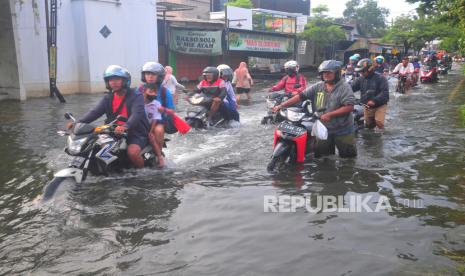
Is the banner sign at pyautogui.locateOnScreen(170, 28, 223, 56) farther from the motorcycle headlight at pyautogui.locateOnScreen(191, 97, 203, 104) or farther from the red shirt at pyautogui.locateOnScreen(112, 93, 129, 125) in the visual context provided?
the red shirt at pyautogui.locateOnScreen(112, 93, 129, 125)

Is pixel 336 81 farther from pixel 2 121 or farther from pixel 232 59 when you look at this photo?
pixel 232 59

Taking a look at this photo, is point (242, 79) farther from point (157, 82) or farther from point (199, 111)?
point (157, 82)

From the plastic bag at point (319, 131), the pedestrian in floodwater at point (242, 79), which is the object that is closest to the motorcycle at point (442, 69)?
the pedestrian in floodwater at point (242, 79)

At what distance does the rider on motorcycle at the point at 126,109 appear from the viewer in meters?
5.86

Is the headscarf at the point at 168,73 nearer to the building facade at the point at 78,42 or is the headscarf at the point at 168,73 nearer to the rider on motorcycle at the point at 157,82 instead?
the rider on motorcycle at the point at 157,82

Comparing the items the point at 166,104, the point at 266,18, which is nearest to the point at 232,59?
the point at 266,18

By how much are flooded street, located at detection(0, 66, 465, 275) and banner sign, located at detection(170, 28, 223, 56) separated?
18.5 metres

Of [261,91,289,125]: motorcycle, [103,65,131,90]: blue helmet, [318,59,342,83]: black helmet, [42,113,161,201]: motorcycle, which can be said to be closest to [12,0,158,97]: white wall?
[261,91,289,125]: motorcycle

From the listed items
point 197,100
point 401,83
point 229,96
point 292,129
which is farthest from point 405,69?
point 292,129

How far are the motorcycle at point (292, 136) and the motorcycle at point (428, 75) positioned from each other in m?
22.1

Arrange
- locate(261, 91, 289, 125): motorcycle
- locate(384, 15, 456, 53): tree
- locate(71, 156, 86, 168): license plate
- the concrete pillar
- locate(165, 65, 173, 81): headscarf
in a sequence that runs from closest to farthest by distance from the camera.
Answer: locate(71, 156, 86, 168): license plate
locate(261, 91, 289, 125): motorcycle
locate(165, 65, 173, 81): headscarf
the concrete pillar
locate(384, 15, 456, 53): tree

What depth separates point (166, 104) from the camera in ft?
25.5

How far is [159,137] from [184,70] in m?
21.4

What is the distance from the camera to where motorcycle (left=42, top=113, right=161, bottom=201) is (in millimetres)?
5232
